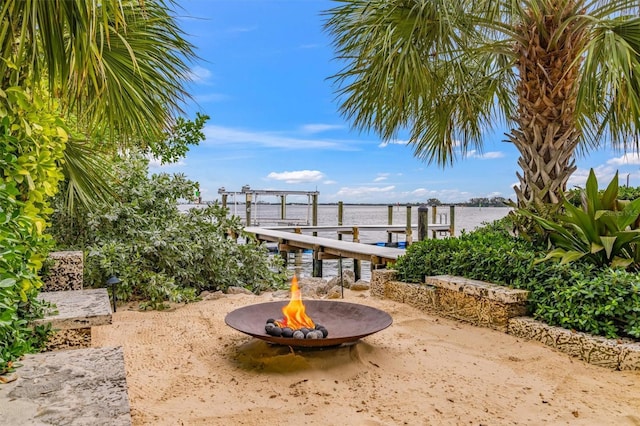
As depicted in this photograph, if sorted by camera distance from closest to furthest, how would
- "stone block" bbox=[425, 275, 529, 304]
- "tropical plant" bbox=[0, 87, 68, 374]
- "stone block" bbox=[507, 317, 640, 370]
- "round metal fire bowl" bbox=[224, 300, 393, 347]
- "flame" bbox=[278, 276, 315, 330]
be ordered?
"tropical plant" bbox=[0, 87, 68, 374] → "round metal fire bowl" bbox=[224, 300, 393, 347] → "stone block" bbox=[507, 317, 640, 370] → "flame" bbox=[278, 276, 315, 330] → "stone block" bbox=[425, 275, 529, 304]

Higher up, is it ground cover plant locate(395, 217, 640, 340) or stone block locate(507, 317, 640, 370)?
ground cover plant locate(395, 217, 640, 340)

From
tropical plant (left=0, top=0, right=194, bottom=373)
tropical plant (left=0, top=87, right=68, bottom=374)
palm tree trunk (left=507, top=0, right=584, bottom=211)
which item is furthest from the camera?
palm tree trunk (left=507, top=0, right=584, bottom=211)

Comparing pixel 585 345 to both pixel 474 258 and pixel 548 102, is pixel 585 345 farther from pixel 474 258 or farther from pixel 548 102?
pixel 548 102

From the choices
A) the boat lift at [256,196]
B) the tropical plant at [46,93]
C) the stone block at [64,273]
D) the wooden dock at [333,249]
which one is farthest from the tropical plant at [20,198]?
the boat lift at [256,196]

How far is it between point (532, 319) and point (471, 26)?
9.60 feet

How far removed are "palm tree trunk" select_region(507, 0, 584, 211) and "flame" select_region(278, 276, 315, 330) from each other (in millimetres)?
2834

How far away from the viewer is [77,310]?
8.81ft

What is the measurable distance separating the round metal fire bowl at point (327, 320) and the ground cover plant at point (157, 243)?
167 centimetres

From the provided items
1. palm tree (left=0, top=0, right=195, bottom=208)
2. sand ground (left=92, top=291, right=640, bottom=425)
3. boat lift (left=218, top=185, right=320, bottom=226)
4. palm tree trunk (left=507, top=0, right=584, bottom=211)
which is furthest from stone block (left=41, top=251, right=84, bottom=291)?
boat lift (left=218, top=185, right=320, bottom=226)

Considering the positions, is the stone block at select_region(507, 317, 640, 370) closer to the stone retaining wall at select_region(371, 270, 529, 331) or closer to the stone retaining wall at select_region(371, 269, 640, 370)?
the stone retaining wall at select_region(371, 269, 640, 370)

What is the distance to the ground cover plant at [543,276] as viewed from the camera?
3.03 meters

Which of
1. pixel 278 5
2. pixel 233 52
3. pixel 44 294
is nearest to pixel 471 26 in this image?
pixel 278 5

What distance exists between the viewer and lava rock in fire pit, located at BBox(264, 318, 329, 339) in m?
2.70

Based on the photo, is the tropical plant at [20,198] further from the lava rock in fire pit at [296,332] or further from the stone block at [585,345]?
the stone block at [585,345]
